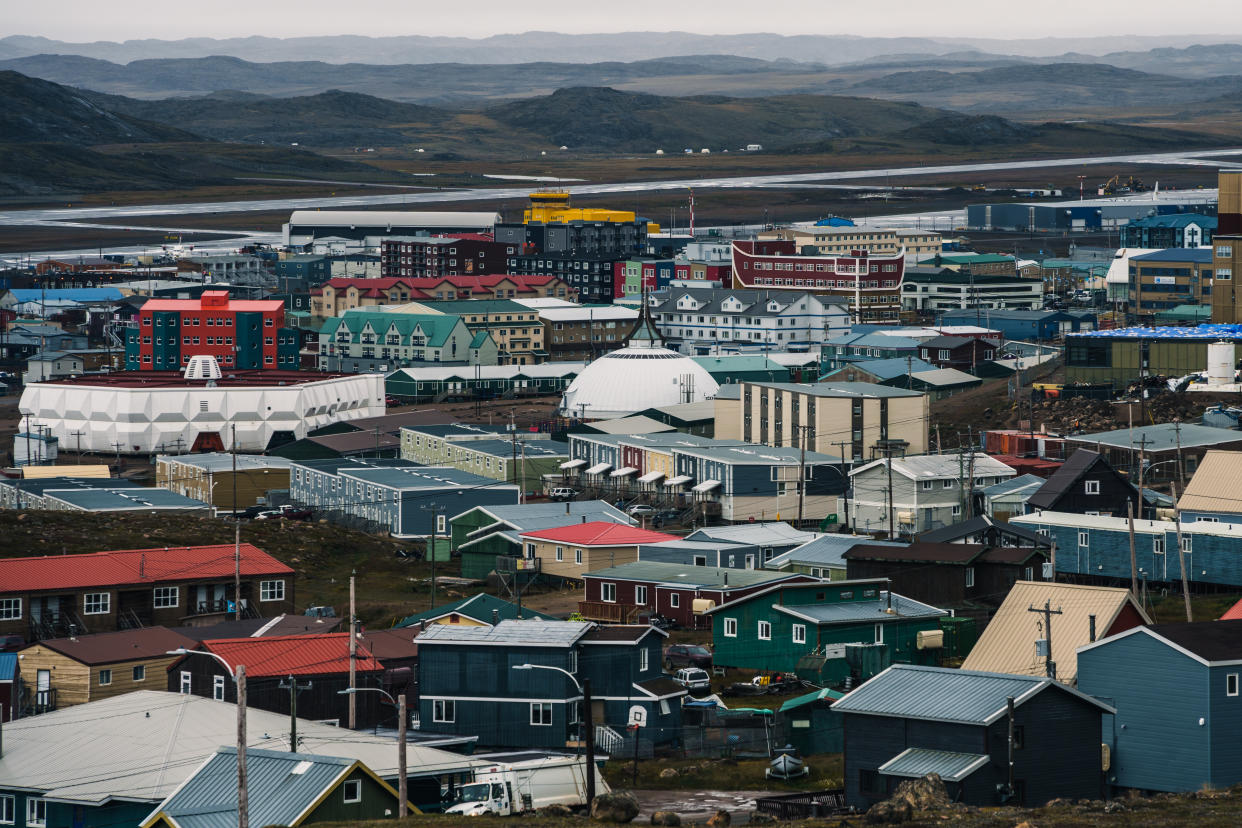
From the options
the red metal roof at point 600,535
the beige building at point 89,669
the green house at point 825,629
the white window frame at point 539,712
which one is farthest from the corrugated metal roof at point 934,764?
the red metal roof at point 600,535

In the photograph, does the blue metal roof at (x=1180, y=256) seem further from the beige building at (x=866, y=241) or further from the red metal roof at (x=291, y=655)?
the red metal roof at (x=291, y=655)

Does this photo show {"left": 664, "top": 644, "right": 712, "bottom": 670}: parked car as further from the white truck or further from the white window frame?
the white truck

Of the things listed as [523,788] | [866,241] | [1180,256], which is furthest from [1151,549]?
[866,241]

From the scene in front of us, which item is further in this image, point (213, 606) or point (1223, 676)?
point (213, 606)

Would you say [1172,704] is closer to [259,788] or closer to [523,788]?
[523,788]

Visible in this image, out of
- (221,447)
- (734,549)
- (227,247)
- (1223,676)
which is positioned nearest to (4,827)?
(1223,676)

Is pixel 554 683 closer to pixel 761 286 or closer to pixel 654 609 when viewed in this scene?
pixel 654 609
